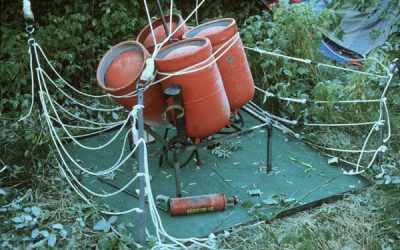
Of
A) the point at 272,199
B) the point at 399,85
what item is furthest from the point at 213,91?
the point at 399,85

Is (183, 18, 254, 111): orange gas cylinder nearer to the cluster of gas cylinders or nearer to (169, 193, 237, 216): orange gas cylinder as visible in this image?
the cluster of gas cylinders

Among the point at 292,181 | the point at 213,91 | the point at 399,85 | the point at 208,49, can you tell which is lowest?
the point at 292,181

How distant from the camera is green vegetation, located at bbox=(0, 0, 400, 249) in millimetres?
3812

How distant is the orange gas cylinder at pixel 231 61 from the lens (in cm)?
425

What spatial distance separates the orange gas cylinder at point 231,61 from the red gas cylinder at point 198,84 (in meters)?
0.22

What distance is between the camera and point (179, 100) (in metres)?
3.94

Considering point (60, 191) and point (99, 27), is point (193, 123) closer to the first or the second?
point (60, 191)

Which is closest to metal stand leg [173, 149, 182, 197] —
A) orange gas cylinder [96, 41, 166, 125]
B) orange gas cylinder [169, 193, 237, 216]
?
orange gas cylinder [169, 193, 237, 216]

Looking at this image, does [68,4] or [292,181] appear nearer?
[292,181]

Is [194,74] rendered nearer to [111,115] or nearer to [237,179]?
[237,179]

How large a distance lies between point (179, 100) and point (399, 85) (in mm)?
2159

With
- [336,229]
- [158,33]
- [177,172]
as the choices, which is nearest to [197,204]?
[177,172]

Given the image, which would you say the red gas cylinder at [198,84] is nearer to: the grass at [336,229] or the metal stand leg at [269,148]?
the metal stand leg at [269,148]

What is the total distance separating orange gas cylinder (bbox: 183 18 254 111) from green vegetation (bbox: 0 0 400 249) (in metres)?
0.69
